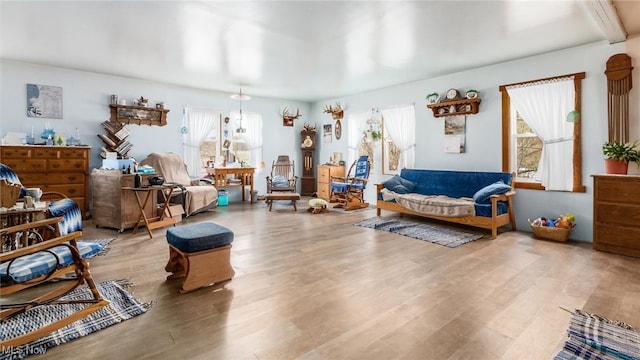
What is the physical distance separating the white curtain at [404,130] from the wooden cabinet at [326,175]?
163 centimetres

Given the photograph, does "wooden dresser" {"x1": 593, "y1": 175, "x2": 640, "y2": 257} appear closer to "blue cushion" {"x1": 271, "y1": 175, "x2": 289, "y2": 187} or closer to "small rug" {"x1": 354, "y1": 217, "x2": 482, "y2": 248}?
"small rug" {"x1": 354, "y1": 217, "x2": 482, "y2": 248}

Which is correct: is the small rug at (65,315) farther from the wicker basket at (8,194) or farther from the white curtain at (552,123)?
the white curtain at (552,123)

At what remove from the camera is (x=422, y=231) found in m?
4.60

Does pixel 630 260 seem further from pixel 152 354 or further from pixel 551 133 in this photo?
pixel 152 354

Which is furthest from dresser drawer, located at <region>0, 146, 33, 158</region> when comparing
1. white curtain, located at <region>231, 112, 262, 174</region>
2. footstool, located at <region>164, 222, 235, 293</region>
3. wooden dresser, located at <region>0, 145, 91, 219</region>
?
white curtain, located at <region>231, 112, 262, 174</region>

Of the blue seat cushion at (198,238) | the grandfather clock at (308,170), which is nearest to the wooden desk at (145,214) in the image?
the blue seat cushion at (198,238)

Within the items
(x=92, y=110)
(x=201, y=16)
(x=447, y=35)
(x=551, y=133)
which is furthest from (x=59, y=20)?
(x=551, y=133)

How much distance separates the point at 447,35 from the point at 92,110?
235 inches

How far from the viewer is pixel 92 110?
18.7 ft

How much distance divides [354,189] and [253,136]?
2.98 m

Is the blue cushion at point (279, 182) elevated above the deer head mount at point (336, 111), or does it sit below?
below

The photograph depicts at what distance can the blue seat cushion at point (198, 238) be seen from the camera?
8.38 ft

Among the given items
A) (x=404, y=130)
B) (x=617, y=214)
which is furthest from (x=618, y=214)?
(x=404, y=130)

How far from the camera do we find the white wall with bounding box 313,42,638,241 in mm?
4051
